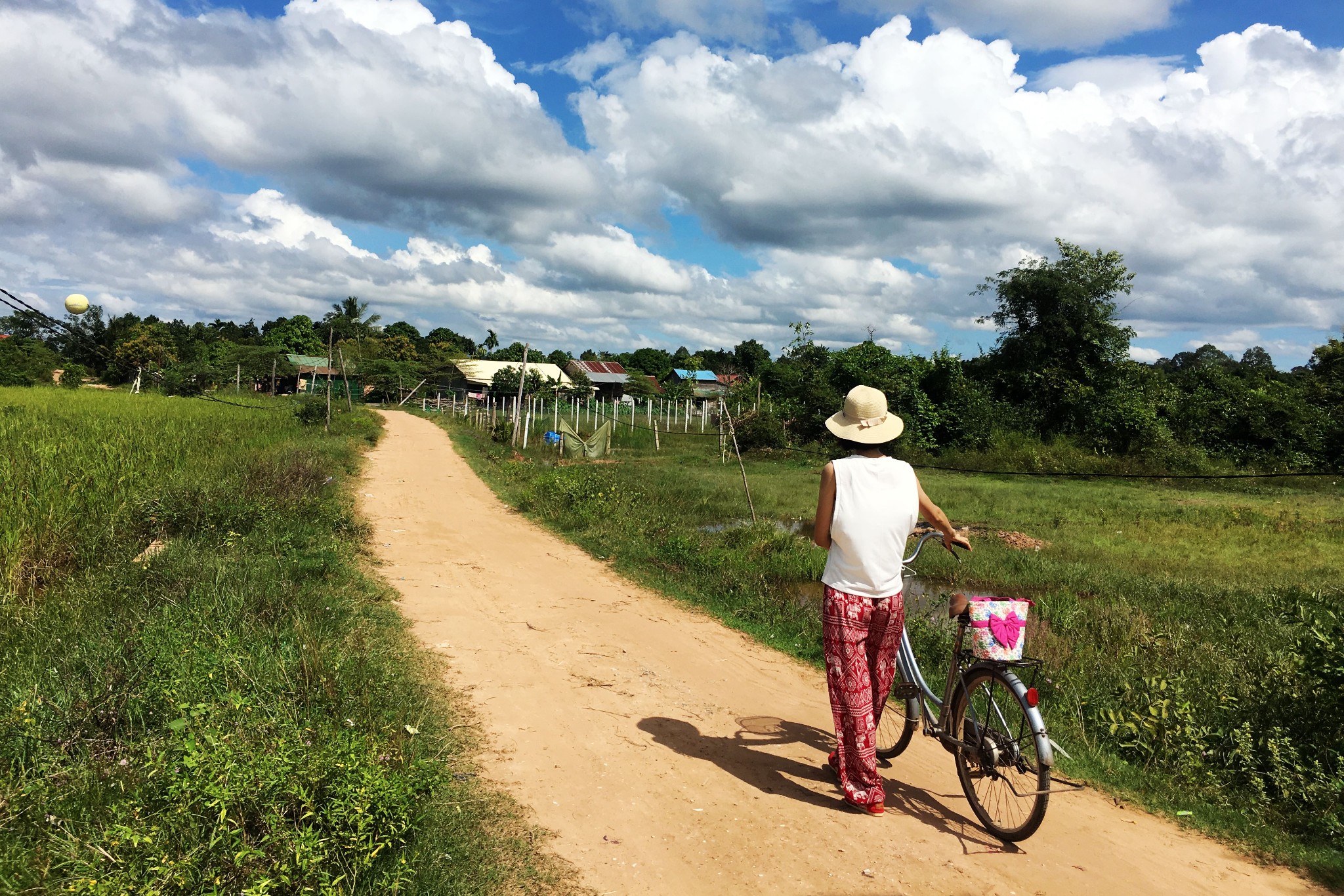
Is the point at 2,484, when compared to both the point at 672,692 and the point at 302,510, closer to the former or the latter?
the point at 302,510

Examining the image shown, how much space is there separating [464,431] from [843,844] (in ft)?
84.9

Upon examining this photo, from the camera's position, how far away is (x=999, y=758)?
138 inches

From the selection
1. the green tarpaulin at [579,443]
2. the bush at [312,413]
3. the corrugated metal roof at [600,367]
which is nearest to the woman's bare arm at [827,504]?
the green tarpaulin at [579,443]

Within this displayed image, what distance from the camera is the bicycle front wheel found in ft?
11.2

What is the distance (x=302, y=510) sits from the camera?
365 inches

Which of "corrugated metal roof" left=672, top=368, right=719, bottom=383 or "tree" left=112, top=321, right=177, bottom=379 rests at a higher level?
"corrugated metal roof" left=672, top=368, right=719, bottom=383

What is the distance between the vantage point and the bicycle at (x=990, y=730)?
3367mm

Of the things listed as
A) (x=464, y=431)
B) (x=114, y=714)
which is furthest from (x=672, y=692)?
(x=464, y=431)

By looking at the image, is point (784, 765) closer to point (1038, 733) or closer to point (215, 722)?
point (1038, 733)

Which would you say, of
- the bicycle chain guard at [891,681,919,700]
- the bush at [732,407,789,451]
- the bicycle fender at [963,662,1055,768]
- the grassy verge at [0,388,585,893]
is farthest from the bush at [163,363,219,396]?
the bicycle fender at [963,662,1055,768]

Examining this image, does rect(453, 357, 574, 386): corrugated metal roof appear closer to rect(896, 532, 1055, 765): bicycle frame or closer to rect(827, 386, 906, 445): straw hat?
rect(896, 532, 1055, 765): bicycle frame

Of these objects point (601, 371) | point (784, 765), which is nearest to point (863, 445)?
point (784, 765)

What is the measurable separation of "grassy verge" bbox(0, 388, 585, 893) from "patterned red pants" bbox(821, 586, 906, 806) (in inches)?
57.3

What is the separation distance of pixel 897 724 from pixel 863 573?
1.79 m
